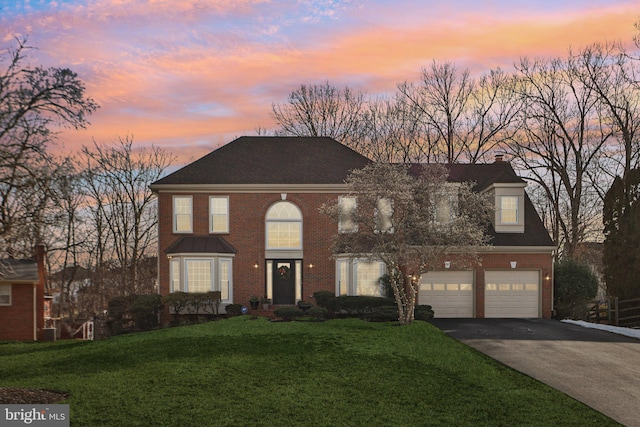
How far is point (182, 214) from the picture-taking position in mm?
31672

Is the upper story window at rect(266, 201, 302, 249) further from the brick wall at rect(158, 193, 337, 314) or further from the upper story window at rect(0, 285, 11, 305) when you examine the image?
the upper story window at rect(0, 285, 11, 305)

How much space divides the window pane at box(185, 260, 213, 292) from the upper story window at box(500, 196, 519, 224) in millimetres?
15470

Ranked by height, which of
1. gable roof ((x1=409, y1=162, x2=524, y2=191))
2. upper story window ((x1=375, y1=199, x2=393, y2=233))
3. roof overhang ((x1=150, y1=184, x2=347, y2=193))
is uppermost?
gable roof ((x1=409, y1=162, x2=524, y2=191))

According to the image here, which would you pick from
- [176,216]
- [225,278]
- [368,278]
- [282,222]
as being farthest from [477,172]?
[176,216]

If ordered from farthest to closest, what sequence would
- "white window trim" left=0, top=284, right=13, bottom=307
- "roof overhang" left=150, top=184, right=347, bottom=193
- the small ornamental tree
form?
"roof overhang" left=150, top=184, right=347, bottom=193 < "white window trim" left=0, top=284, right=13, bottom=307 < the small ornamental tree

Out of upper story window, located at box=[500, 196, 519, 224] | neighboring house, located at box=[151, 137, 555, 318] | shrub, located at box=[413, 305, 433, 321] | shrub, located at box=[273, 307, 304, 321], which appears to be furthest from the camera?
upper story window, located at box=[500, 196, 519, 224]

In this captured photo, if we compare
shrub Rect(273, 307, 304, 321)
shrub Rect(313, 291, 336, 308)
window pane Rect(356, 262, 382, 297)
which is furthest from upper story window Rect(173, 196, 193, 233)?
window pane Rect(356, 262, 382, 297)

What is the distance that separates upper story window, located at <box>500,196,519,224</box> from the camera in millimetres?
32375

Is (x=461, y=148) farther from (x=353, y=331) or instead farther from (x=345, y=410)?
(x=345, y=410)

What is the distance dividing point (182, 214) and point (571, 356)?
20086 millimetres

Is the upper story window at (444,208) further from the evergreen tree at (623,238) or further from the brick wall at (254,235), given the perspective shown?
the evergreen tree at (623,238)

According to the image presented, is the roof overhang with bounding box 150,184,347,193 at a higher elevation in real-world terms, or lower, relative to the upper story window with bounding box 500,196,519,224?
higher

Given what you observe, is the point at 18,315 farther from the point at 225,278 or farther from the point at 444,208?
the point at 444,208

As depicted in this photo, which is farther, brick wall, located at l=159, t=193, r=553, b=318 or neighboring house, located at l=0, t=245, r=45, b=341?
brick wall, located at l=159, t=193, r=553, b=318
